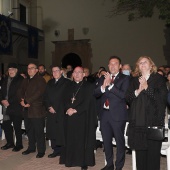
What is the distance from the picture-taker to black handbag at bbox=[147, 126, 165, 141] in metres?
3.81

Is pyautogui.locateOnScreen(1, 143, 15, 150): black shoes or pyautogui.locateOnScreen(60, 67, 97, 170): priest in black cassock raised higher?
pyautogui.locateOnScreen(60, 67, 97, 170): priest in black cassock

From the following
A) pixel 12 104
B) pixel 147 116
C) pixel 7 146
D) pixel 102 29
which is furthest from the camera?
pixel 102 29

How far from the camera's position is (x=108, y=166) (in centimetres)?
495

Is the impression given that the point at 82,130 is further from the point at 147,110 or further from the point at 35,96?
the point at 147,110

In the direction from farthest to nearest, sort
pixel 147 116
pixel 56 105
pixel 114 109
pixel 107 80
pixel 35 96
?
pixel 35 96
pixel 56 105
pixel 114 109
pixel 107 80
pixel 147 116

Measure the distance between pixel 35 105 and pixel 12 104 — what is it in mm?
674

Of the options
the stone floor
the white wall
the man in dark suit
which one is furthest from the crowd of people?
the white wall

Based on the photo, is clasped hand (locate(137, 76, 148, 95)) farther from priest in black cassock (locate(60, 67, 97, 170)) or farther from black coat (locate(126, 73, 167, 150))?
priest in black cassock (locate(60, 67, 97, 170))

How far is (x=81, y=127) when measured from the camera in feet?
17.3

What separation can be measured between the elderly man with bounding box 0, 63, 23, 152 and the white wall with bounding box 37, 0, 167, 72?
33.4 ft

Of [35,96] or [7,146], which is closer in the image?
[35,96]

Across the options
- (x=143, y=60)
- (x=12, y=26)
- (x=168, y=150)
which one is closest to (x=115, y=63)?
(x=143, y=60)

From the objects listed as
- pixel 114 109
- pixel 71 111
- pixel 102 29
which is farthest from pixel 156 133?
pixel 102 29

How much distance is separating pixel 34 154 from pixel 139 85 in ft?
10.5
